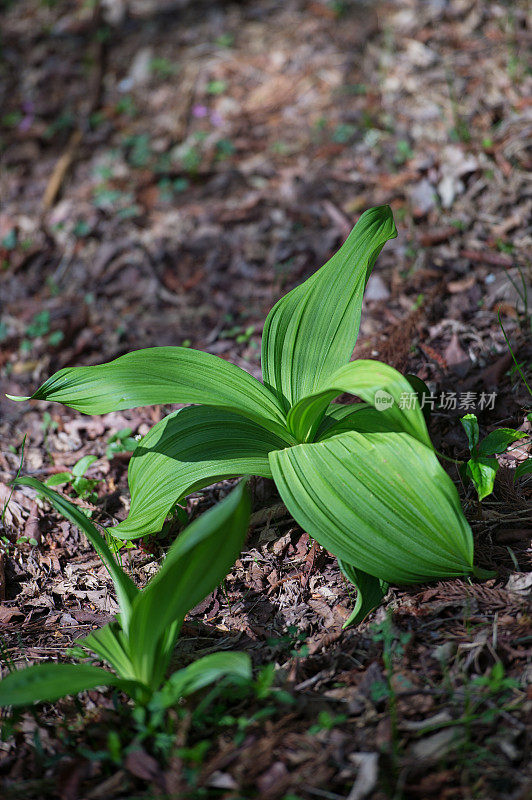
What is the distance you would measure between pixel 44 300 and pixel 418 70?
285 cm

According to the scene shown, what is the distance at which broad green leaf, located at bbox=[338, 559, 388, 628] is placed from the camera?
1856 mm

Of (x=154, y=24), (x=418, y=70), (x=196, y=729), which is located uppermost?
(x=154, y=24)

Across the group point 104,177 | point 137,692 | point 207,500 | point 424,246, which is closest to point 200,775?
point 137,692

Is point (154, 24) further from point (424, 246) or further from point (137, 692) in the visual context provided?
point (137, 692)

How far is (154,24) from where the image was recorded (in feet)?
17.4

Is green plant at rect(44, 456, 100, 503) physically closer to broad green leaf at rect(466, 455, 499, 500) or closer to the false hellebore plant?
the false hellebore plant

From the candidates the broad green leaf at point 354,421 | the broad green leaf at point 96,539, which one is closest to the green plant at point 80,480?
the broad green leaf at point 96,539

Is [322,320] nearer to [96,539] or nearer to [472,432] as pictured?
[472,432]

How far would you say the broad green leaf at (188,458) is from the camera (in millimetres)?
2059

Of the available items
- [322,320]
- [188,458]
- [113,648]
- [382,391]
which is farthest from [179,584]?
[322,320]

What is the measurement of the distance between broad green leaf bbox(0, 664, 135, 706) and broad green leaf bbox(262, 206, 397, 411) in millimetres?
993

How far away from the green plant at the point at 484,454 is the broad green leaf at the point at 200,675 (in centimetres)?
96

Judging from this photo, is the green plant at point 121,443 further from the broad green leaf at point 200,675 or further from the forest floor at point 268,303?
the broad green leaf at point 200,675

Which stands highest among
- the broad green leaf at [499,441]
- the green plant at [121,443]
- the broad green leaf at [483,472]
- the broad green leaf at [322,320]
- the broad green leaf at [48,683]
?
the broad green leaf at [322,320]
